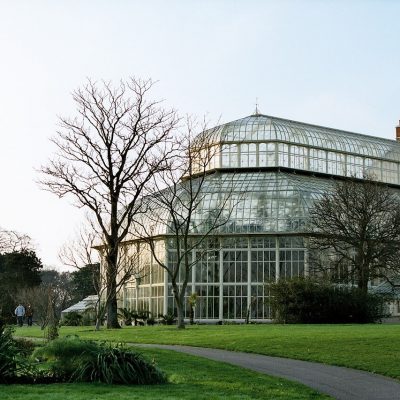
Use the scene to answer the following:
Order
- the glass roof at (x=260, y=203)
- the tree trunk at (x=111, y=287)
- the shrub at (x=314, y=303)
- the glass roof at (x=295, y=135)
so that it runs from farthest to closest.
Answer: the glass roof at (x=295, y=135) < the glass roof at (x=260, y=203) < the shrub at (x=314, y=303) < the tree trunk at (x=111, y=287)

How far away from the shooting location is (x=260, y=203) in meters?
50.1

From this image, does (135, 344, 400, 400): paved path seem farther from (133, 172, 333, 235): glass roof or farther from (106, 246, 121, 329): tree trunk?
(133, 172, 333, 235): glass roof

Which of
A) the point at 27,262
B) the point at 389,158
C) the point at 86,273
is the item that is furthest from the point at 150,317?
the point at 86,273

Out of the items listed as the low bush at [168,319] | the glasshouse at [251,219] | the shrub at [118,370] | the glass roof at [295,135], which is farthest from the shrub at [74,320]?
the shrub at [118,370]

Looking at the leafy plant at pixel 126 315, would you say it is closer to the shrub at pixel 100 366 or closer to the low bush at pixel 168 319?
the low bush at pixel 168 319

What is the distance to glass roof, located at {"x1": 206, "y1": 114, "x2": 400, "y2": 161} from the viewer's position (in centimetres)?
5419

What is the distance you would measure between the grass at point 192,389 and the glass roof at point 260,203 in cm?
3228

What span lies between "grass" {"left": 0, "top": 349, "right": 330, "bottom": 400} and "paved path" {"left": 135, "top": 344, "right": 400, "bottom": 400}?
2.13 feet

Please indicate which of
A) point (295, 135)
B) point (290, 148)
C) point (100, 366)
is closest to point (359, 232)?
point (290, 148)

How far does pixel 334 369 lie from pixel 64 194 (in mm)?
23637

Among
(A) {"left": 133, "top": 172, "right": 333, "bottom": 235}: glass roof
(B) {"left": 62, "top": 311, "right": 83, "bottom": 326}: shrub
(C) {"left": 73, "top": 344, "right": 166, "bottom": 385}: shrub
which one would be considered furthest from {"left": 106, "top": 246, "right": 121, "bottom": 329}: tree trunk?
(C) {"left": 73, "top": 344, "right": 166, "bottom": 385}: shrub

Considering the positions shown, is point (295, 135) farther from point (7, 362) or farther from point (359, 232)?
point (7, 362)

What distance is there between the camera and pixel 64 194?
3894cm

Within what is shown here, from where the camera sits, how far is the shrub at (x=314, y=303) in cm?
3897
